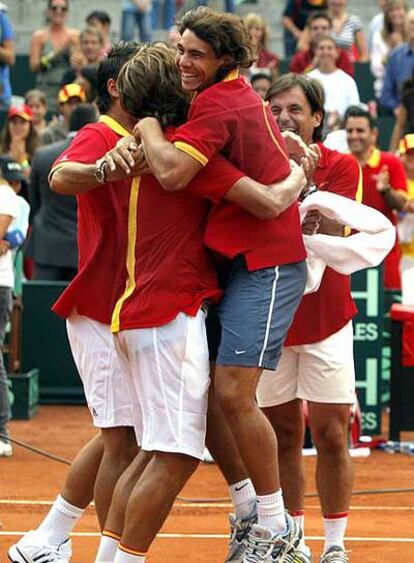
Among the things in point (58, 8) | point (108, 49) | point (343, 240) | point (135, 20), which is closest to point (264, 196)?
point (343, 240)

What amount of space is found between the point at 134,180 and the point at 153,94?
335 millimetres

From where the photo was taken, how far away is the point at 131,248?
19.5ft

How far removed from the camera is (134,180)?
592cm

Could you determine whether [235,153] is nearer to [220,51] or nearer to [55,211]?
[220,51]

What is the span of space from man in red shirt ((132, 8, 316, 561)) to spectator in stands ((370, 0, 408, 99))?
11.1 meters

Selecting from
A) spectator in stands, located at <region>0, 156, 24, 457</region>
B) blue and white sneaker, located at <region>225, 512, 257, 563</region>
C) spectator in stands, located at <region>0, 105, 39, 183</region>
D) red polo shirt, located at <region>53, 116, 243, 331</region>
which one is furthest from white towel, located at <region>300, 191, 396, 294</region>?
spectator in stands, located at <region>0, 105, 39, 183</region>

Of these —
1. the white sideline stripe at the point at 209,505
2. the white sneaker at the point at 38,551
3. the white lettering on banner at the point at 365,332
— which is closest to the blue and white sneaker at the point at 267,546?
the white sneaker at the point at 38,551

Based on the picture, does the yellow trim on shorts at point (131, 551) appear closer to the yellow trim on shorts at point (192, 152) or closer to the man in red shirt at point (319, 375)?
the man in red shirt at point (319, 375)

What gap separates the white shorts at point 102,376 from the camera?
248 inches

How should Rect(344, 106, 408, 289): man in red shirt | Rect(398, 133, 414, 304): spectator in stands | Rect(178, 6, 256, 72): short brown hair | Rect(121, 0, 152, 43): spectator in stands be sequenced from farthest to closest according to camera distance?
Rect(121, 0, 152, 43): spectator in stands < Rect(398, 133, 414, 304): spectator in stands < Rect(344, 106, 408, 289): man in red shirt < Rect(178, 6, 256, 72): short brown hair

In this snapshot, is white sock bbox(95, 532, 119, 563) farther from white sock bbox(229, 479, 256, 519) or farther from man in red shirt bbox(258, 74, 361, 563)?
man in red shirt bbox(258, 74, 361, 563)

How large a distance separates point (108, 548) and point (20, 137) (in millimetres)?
8212

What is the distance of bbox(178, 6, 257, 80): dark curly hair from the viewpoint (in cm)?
581

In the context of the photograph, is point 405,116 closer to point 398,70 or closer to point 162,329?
point 398,70
